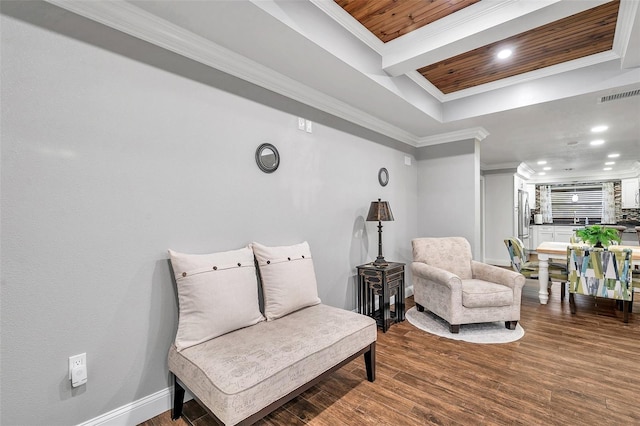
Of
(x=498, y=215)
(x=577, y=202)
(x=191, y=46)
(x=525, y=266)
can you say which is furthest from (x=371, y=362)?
(x=577, y=202)

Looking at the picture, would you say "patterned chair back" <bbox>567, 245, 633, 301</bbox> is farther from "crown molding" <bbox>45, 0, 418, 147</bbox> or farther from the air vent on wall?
"crown molding" <bbox>45, 0, 418, 147</bbox>

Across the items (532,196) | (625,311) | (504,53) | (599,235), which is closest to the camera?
(504,53)

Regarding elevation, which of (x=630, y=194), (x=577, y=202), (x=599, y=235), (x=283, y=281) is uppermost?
(x=630, y=194)

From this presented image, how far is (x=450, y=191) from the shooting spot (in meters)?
4.34

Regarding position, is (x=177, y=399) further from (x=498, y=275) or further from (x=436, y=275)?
(x=498, y=275)

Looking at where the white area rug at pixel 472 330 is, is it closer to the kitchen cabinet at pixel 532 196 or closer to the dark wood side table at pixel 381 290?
the dark wood side table at pixel 381 290

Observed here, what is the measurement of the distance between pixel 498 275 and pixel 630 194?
8176mm

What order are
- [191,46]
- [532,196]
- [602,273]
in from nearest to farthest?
[191,46]
[602,273]
[532,196]

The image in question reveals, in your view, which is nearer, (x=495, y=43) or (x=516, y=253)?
(x=495, y=43)

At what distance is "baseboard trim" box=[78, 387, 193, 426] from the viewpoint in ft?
5.29

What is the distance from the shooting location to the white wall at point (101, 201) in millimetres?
1392

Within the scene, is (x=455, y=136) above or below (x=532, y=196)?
above

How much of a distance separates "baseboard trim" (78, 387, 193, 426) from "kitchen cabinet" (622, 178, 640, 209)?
11.2 m

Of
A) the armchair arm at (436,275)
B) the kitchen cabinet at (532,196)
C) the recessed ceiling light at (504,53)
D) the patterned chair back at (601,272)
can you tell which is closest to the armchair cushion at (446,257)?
the armchair arm at (436,275)
